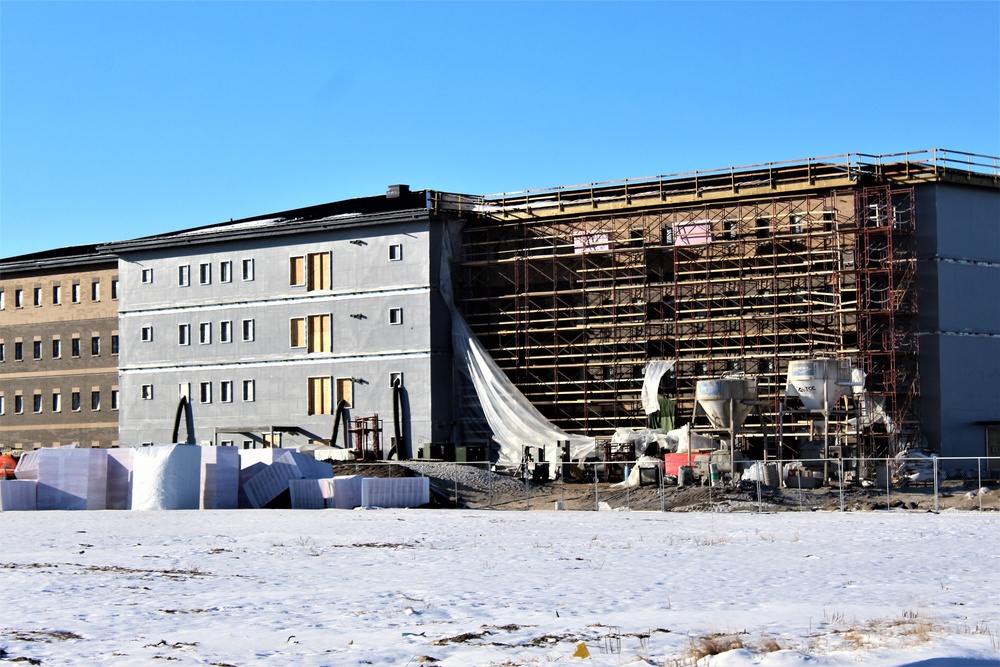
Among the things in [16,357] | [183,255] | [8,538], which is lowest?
[8,538]

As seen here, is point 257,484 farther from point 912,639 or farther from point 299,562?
point 912,639

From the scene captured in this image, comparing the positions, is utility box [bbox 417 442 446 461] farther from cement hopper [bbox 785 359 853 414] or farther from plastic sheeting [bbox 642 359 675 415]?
cement hopper [bbox 785 359 853 414]

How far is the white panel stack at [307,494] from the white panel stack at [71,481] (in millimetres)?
6428

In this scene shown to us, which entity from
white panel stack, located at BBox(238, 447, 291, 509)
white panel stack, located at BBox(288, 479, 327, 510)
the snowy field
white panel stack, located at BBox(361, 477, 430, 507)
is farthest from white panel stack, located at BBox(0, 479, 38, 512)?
white panel stack, located at BBox(361, 477, 430, 507)

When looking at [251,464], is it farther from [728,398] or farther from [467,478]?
Result: [728,398]

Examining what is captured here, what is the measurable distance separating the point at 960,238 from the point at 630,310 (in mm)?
15022

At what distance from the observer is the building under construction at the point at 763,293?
191ft

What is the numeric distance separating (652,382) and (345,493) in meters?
19.6

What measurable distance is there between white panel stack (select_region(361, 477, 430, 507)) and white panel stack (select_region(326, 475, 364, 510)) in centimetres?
→ 46

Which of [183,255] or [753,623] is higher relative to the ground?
[183,255]

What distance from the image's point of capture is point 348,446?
2616 inches

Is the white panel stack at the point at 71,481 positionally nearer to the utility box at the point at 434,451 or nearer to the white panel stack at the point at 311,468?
the white panel stack at the point at 311,468

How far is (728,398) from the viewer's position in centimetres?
5438

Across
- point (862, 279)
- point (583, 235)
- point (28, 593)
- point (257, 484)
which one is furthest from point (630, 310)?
point (28, 593)
